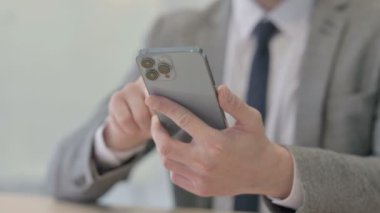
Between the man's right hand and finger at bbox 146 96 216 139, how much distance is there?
0.13 metres

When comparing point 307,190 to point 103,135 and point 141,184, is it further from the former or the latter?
point 141,184

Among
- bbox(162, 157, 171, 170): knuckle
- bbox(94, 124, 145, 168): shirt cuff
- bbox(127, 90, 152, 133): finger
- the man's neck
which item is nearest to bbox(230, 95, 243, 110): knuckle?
bbox(162, 157, 171, 170): knuckle

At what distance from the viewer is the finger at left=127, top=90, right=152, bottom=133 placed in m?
0.79

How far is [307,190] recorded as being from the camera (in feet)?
2.21

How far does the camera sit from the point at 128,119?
2.69 ft

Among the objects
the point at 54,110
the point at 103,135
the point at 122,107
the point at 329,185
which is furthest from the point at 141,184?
the point at 329,185

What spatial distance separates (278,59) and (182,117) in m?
0.42

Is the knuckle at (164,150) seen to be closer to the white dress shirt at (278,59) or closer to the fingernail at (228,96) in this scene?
the fingernail at (228,96)

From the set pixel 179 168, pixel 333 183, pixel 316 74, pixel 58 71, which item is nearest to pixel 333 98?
pixel 316 74

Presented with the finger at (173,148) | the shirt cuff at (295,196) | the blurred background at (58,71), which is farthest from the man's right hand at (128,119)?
the blurred background at (58,71)

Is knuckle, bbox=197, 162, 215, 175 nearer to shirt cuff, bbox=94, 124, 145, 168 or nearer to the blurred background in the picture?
shirt cuff, bbox=94, 124, 145, 168

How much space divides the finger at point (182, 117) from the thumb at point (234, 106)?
0.03m

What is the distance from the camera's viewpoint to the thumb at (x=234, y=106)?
58 centimetres

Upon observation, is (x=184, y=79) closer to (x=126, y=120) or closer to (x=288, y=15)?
(x=126, y=120)
